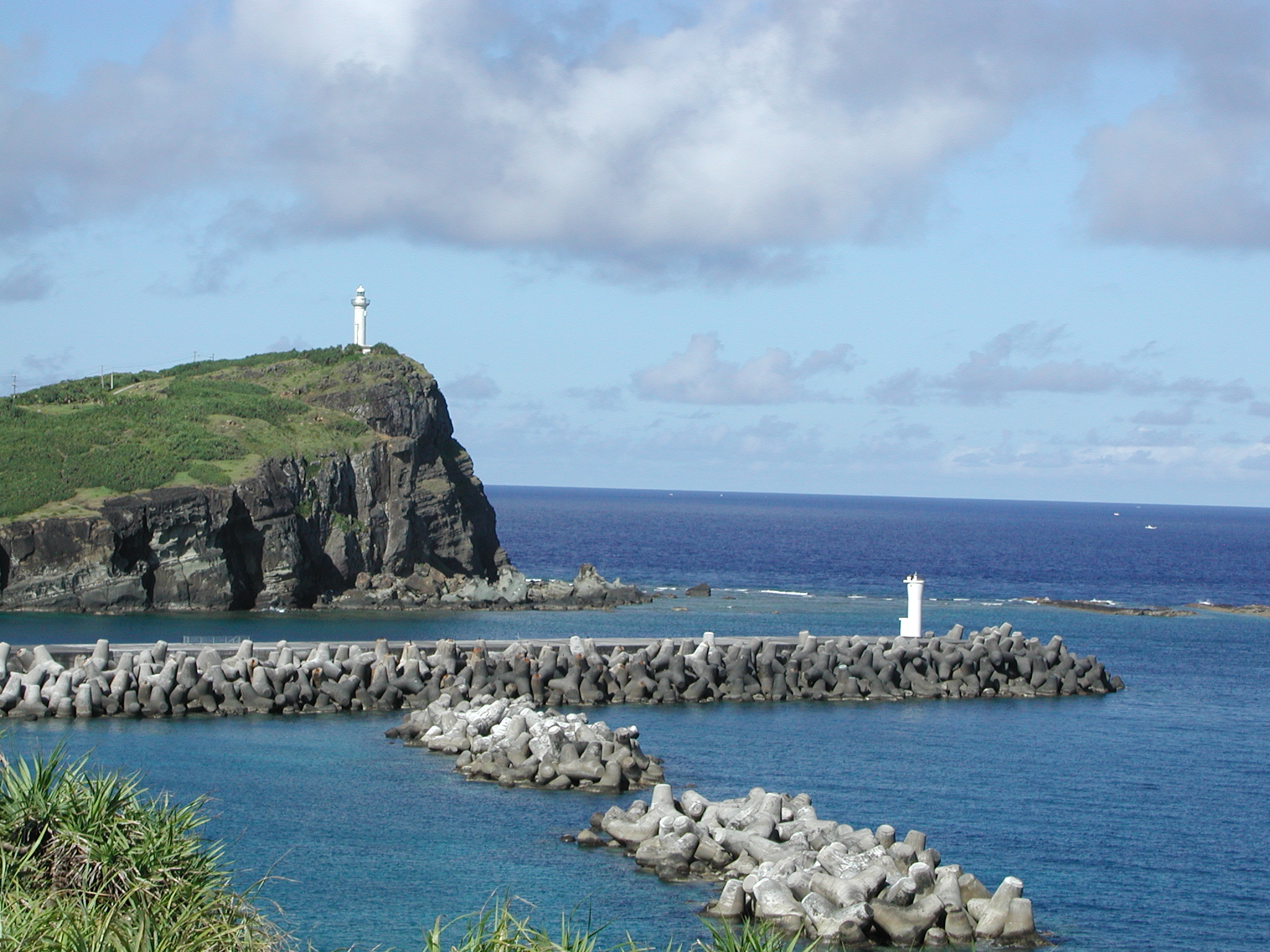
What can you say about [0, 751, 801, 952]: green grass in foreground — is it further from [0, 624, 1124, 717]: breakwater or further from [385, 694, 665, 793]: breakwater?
[0, 624, 1124, 717]: breakwater

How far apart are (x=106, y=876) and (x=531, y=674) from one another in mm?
27646

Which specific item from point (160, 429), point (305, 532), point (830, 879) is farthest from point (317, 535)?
point (830, 879)

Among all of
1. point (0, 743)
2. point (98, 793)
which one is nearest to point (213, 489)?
point (0, 743)

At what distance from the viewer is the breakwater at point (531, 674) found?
118 ft

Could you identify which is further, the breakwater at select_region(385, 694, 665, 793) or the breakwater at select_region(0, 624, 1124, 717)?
the breakwater at select_region(0, 624, 1124, 717)

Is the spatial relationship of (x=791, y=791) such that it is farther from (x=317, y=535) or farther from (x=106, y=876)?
(x=317, y=535)

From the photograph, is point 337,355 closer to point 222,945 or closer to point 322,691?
point 322,691

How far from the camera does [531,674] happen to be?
39750mm

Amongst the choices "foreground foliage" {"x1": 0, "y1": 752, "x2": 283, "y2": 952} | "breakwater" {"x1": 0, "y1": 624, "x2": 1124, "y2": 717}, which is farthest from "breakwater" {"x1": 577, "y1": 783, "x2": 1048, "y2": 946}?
"breakwater" {"x1": 0, "y1": 624, "x2": 1124, "y2": 717}

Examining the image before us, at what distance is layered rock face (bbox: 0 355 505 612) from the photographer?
66000 mm

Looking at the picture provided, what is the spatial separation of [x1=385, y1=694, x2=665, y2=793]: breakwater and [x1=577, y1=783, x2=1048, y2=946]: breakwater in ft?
16.6

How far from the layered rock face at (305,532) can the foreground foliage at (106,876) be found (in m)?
56.1

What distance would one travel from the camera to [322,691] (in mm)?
37875

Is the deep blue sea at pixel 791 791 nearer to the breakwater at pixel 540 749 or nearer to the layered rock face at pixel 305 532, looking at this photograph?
the breakwater at pixel 540 749
